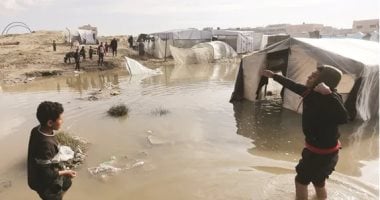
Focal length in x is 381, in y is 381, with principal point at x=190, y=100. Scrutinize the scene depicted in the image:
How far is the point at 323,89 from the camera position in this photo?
12.4 ft

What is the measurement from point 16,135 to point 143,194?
16.6 ft

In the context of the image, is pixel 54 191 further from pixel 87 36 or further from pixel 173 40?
pixel 87 36

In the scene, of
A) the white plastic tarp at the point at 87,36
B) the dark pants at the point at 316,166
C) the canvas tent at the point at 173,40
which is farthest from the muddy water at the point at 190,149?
the white plastic tarp at the point at 87,36

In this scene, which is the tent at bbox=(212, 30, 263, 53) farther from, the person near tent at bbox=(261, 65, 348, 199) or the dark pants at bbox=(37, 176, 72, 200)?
the dark pants at bbox=(37, 176, 72, 200)

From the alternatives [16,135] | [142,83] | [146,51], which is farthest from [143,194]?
[146,51]

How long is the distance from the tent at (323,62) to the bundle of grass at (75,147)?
19.4 ft

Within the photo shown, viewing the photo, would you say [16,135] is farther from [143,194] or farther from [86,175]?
[143,194]

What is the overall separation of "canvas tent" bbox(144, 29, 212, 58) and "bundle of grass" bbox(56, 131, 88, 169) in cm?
2392

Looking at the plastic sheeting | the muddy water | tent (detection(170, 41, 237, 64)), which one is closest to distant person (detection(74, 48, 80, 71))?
the plastic sheeting

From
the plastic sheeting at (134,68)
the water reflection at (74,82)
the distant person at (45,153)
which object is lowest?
the water reflection at (74,82)

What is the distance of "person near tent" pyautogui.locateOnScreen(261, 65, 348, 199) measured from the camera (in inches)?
151

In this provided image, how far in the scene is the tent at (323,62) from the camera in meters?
9.41

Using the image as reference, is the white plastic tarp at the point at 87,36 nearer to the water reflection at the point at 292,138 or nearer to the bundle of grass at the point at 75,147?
the water reflection at the point at 292,138

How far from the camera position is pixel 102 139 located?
28.6 ft
